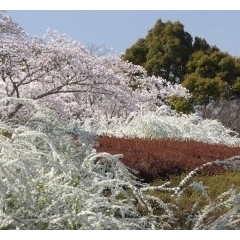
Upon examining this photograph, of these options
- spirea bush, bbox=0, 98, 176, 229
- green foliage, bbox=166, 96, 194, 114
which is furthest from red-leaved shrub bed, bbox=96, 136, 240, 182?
green foliage, bbox=166, 96, 194, 114

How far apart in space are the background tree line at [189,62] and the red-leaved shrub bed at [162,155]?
18027 millimetres

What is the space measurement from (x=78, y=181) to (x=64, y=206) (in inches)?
27.2

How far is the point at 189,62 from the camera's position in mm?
30109

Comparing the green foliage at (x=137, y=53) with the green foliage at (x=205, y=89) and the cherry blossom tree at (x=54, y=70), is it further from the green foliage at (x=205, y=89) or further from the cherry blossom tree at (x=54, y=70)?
the cherry blossom tree at (x=54, y=70)

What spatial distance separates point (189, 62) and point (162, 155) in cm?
2169

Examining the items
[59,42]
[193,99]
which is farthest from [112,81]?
[193,99]

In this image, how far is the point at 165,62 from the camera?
29844 millimetres

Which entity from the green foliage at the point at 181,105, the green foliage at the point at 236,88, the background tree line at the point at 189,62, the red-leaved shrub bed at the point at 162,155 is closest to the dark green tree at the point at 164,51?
the background tree line at the point at 189,62

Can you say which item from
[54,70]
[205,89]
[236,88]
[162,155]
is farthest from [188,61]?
[162,155]

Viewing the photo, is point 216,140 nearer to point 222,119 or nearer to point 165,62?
point 222,119

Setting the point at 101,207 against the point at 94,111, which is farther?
the point at 94,111

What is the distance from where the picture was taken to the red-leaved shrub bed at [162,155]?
830 cm

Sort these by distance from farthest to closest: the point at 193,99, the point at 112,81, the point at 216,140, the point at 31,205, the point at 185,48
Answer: the point at 185,48
the point at 193,99
the point at 112,81
the point at 216,140
the point at 31,205

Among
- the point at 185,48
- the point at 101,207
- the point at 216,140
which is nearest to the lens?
the point at 101,207
